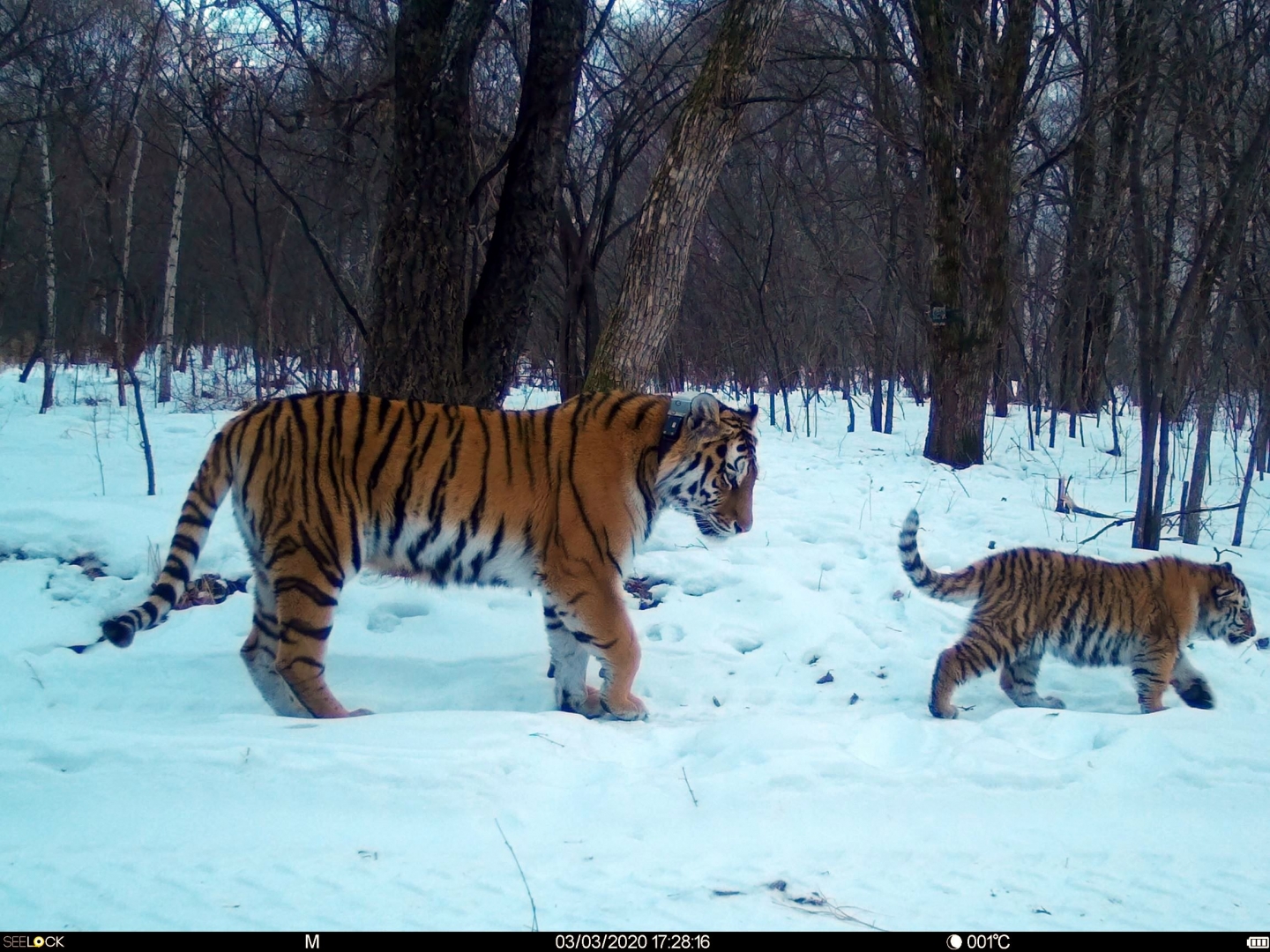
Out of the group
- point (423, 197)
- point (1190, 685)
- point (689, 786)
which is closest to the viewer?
point (689, 786)

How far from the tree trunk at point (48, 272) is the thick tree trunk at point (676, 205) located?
38.7 ft

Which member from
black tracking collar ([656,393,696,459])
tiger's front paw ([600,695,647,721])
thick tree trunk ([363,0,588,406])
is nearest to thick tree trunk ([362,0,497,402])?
thick tree trunk ([363,0,588,406])

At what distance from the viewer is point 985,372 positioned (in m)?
12.2

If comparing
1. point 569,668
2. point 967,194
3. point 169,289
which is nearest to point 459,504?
point 569,668

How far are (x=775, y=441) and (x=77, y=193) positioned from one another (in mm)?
17027

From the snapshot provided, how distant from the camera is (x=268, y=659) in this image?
4.50m

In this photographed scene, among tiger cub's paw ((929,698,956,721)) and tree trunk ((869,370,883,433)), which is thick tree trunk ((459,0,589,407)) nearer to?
tiger cub's paw ((929,698,956,721))

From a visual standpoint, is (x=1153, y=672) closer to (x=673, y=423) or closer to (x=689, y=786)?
(x=673, y=423)

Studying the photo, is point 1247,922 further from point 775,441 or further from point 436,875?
point 775,441

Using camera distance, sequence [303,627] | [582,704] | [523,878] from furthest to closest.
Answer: [582,704]
[303,627]
[523,878]

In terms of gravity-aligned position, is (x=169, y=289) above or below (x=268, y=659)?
above

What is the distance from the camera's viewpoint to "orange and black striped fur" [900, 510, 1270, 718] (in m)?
5.17

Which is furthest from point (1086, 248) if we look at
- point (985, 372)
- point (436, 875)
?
point (436, 875)
